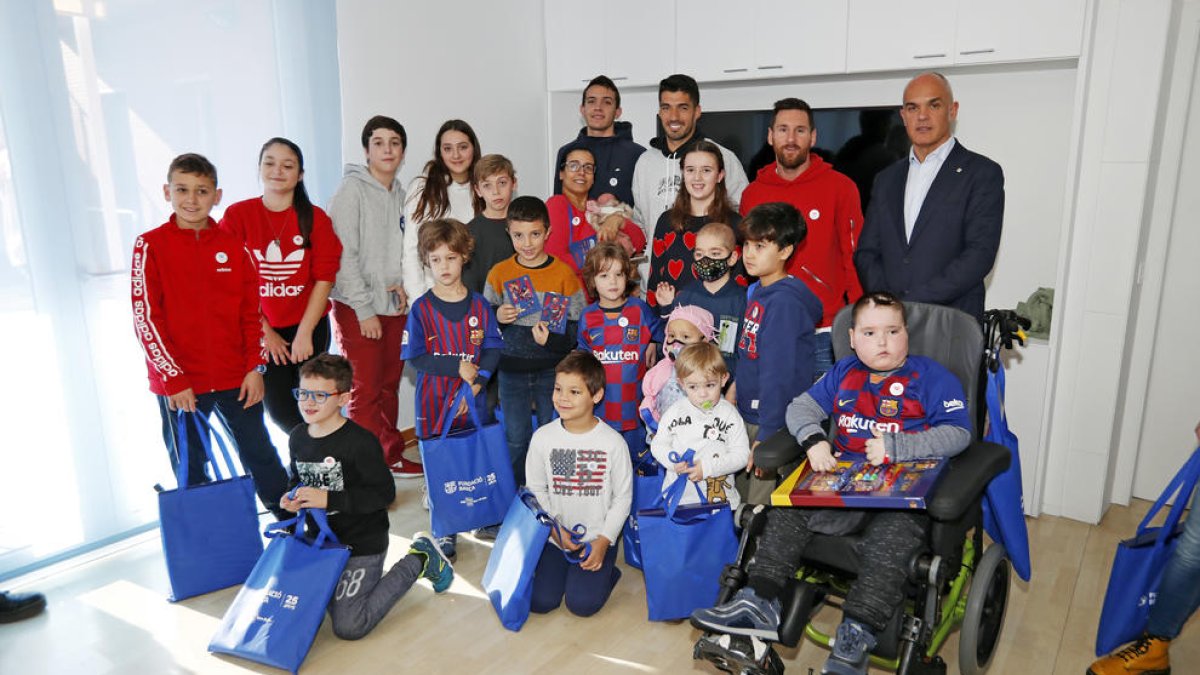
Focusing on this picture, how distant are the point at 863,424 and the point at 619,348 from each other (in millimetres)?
952

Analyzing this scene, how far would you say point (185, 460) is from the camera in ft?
9.43

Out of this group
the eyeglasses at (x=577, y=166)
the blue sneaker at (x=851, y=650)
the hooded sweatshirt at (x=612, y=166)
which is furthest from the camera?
the hooded sweatshirt at (x=612, y=166)

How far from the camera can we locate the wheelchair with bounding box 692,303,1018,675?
2.04 m

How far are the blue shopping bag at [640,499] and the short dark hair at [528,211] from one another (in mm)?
939

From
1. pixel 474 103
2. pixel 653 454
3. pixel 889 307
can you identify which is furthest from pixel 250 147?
pixel 889 307

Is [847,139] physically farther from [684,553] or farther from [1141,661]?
[1141,661]

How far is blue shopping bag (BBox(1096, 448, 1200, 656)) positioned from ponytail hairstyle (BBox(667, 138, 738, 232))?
5.19ft

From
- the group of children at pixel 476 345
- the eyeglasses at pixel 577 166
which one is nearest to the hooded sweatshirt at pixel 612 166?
the eyeglasses at pixel 577 166

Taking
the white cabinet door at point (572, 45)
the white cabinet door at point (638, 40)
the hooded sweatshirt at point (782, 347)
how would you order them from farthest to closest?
the white cabinet door at point (572, 45), the white cabinet door at point (638, 40), the hooded sweatshirt at point (782, 347)

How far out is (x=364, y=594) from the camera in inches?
106

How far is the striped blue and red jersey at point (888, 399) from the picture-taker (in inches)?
90.5

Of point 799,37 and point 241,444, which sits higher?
point 799,37

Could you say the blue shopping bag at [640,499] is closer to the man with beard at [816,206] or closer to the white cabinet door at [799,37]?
the man with beard at [816,206]

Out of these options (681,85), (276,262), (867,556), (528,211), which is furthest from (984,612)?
(276,262)
